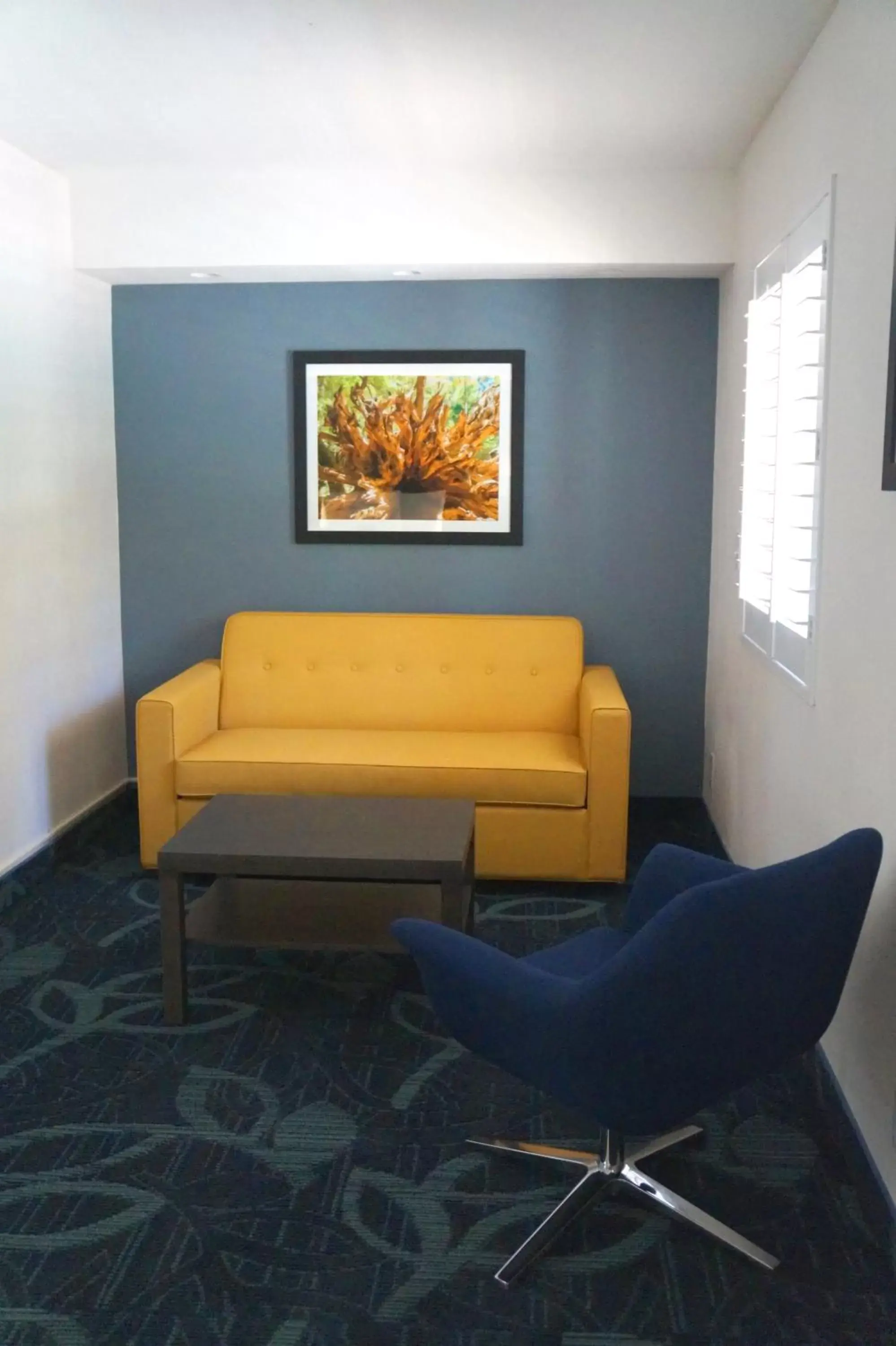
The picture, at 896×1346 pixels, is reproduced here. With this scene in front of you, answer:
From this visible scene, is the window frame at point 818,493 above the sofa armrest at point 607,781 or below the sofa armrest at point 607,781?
above

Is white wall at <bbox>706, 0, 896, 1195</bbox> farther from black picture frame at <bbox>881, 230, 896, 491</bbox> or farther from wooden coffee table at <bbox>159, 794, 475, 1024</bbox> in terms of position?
wooden coffee table at <bbox>159, 794, 475, 1024</bbox>

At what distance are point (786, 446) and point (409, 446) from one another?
1.92 metres

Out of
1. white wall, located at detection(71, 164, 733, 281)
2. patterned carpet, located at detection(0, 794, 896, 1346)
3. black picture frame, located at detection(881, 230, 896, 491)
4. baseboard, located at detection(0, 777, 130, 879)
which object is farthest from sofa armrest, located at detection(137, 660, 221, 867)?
black picture frame, located at detection(881, 230, 896, 491)

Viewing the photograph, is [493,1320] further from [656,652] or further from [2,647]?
[656,652]

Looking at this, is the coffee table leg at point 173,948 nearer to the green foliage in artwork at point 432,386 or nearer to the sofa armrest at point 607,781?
the sofa armrest at point 607,781

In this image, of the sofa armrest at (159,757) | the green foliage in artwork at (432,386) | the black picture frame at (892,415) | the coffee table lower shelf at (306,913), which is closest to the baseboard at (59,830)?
the sofa armrest at (159,757)

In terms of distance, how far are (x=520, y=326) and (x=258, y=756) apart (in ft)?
6.68

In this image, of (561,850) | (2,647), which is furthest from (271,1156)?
(2,647)

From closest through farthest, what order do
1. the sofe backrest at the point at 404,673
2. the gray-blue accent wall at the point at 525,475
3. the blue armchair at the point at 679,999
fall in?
the blue armchair at the point at 679,999, the sofe backrest at the point at 404,673, the gray-blue accent wall at the point at 525,475

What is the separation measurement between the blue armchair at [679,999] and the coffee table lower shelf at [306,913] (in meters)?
0.94

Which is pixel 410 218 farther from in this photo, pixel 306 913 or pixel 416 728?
pixel 306 913

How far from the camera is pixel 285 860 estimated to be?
3.00 meters

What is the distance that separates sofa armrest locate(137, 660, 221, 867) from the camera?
401cm

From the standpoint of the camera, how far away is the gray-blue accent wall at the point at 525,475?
4684 mm
